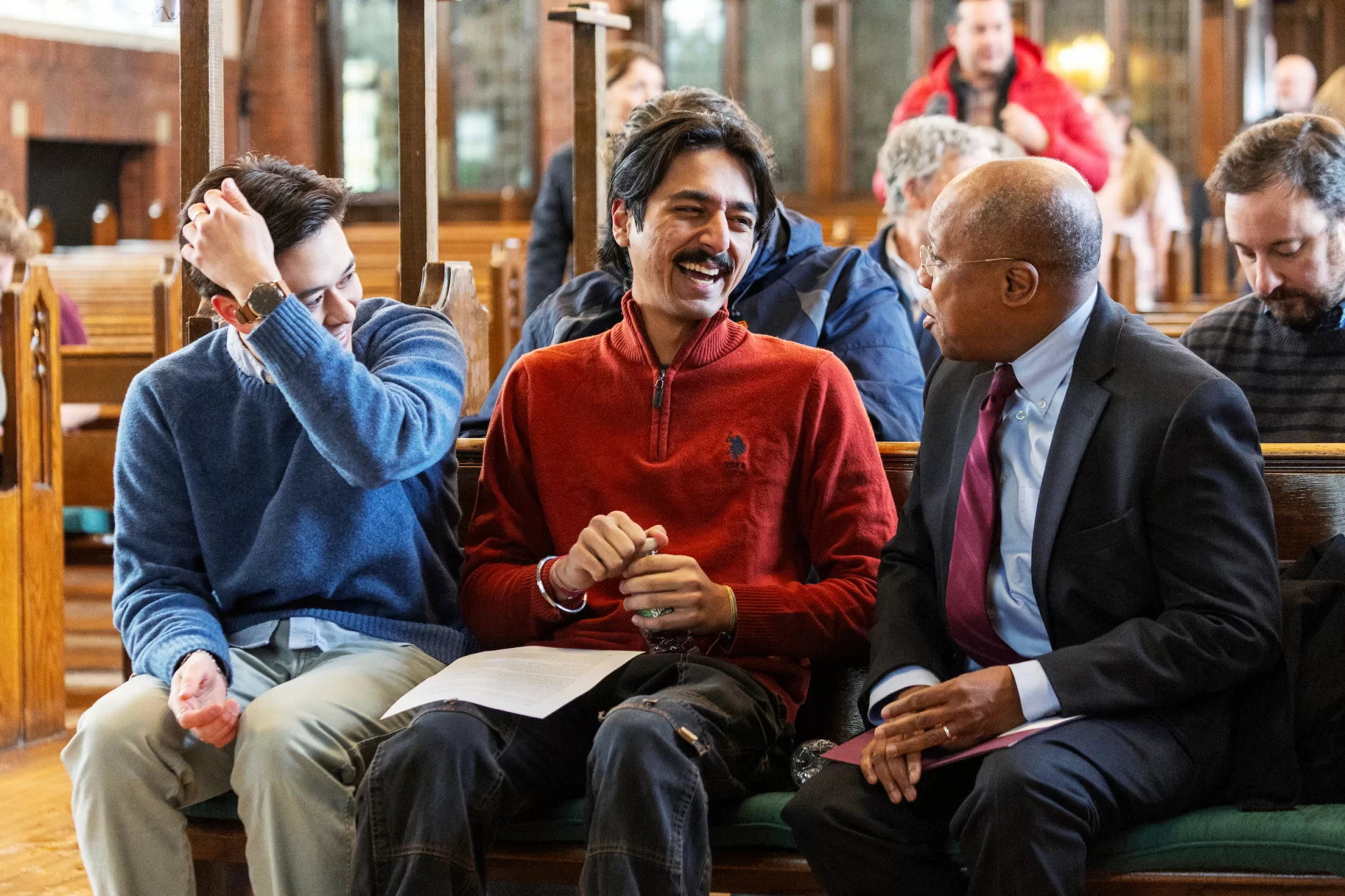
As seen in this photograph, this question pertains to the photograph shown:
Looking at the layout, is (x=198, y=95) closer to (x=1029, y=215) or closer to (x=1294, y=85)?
(x=1029, y=215)

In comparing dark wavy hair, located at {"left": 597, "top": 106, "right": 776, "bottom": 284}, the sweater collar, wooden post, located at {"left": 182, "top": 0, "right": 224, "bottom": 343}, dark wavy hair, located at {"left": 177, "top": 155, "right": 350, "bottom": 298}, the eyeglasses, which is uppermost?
wooden post, located at {"left": 182, "top": 0, "right": 224, "bottom": 343}

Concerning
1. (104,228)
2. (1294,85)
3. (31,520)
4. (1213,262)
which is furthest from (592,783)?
(104,228)

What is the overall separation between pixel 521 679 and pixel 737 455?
0.44 metres

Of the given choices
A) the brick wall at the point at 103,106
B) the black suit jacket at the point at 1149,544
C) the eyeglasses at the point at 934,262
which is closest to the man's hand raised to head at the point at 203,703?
the black suit jacket at the point at 1149,544

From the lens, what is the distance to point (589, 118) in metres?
3.56

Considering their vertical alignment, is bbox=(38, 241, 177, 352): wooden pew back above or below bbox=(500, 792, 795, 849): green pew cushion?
above

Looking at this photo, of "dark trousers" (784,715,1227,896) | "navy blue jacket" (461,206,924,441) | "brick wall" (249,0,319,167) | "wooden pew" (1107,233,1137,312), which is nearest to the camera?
"dark trousers" (784,715,1227,896)

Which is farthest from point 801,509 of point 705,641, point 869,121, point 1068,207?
point 869,121

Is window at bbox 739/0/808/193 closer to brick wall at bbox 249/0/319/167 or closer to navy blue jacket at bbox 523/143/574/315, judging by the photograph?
brick wall at bbox 249/0/319/167

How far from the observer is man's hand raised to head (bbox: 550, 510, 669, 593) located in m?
2.03

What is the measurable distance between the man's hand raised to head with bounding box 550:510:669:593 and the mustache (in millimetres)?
441

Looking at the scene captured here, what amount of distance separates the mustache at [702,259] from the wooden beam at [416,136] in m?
0.78

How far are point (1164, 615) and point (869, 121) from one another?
36.9ft

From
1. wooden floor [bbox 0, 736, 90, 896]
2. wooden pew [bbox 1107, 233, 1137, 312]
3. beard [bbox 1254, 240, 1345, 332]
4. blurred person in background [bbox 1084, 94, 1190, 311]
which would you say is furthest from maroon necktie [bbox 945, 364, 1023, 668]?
blurred person in background [bbox 1084, 94, 1190, 311]
